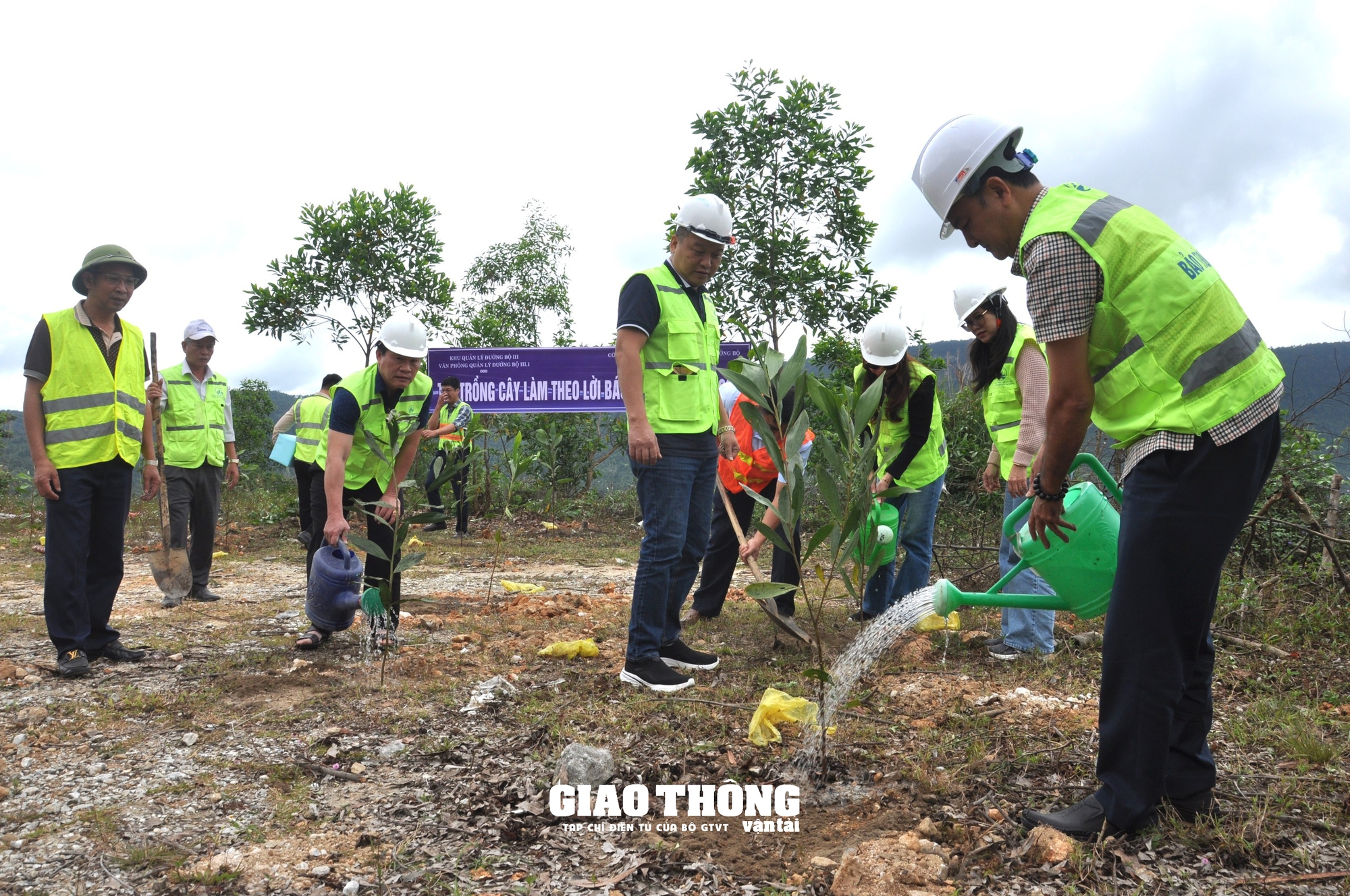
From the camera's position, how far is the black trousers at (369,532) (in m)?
3.54

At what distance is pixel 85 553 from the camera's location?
3617mm

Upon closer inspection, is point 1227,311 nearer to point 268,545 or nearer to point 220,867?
point 220,867

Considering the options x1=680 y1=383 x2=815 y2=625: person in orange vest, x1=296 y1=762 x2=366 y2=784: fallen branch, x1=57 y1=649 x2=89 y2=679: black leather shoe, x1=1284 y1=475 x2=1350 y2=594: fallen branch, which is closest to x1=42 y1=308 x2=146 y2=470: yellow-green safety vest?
x1=57 y1=649 x2=89 y2=679: black leather shoe

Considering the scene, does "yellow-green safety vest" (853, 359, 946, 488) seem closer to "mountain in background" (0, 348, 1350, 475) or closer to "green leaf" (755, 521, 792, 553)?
"mountain in background" (0, 348, 1350, 475)

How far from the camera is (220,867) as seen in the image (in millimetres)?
1958

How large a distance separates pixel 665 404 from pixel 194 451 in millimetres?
3757

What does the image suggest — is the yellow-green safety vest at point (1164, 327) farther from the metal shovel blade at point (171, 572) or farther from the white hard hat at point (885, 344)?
the metal shovel blade at point (171, 572)

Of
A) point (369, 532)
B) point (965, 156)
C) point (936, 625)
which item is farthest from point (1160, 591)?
point (369, 532)

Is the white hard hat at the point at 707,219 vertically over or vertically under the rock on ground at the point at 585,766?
over

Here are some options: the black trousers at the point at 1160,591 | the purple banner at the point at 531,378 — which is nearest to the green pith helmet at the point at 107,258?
the black trousers at the point at 1160,591

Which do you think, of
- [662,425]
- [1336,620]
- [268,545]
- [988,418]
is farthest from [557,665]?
[268,545]

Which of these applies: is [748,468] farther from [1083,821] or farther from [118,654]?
[118,654]

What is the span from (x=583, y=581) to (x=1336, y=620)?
15.2 feet

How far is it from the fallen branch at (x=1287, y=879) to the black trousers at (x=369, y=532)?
2857 millimetres
